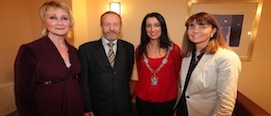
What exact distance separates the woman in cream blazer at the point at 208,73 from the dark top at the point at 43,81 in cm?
102

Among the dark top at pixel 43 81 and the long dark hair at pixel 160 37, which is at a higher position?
the long dark hair at pixel 160 37

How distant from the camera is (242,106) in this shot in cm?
190

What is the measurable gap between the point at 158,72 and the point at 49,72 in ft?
3.16

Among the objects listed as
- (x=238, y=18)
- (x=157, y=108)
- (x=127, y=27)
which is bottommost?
(x=157, y=108)

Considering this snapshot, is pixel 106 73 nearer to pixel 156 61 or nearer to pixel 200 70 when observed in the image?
pixel 156 61

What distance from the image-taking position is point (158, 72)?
1631 mm

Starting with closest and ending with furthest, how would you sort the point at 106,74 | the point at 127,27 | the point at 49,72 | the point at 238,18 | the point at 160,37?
the point at 49,72, the point at 106,74, the point at 160,37, the point at 238,18, the point at 127,27

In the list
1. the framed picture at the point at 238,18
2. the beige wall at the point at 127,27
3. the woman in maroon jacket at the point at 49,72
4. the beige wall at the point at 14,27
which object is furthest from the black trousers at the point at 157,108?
the beige wall at the point at 14,27

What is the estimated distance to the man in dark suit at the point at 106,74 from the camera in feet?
5.13

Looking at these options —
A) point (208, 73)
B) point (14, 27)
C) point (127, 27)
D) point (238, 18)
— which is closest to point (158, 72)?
point (208, 73)

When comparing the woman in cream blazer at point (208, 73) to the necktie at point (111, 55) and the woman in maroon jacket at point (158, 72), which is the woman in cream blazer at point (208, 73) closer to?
the woman in maroon jacket at point (158, 72)

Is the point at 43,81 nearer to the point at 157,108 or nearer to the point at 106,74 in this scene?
the point at 106,74

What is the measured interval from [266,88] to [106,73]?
101 inches

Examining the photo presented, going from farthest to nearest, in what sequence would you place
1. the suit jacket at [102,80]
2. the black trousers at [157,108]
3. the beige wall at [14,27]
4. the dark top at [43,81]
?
the beige wall at [14,27] < the black trousers at [157,108] < the suit jacket at [102,80] < the dark top at [43,81]
